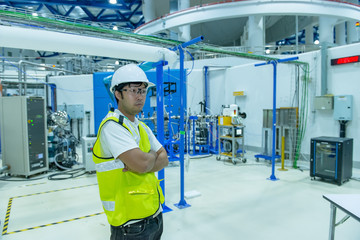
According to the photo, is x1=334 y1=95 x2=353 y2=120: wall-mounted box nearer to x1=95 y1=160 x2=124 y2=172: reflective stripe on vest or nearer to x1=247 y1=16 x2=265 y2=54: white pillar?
x1=247 y1=16 x2=265 y2=54: white pillar

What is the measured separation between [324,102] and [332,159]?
5.86ft

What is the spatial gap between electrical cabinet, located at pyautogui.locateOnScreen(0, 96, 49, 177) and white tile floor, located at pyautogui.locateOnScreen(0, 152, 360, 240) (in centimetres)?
53

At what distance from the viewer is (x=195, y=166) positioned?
6.51 metres

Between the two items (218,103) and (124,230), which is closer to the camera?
(124,230)

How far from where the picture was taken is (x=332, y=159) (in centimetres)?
496

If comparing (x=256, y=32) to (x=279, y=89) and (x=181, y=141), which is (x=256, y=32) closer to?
(x=279, y=89)

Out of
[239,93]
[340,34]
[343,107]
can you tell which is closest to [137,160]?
[343,107]

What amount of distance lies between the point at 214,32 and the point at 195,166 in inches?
512

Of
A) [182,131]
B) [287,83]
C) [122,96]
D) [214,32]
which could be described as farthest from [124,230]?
[214,32]

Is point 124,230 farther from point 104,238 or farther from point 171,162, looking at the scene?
point 171,162

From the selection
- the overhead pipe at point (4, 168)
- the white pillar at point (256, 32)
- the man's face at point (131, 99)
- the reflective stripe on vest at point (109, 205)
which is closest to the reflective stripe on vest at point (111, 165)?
the reflective stripe on vest at point (109, 205)

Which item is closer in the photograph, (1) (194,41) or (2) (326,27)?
(1) (194,41)

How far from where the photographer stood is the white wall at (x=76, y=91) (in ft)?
33.0

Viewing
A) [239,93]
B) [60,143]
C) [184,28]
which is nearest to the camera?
[60,143]
